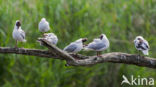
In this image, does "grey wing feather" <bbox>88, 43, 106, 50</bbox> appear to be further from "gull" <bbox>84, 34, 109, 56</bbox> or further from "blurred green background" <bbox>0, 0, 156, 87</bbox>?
"blurred green background" <bbox>0, 0, 156, 87</bbox>

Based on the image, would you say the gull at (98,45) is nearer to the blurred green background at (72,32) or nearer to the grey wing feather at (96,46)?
the grey wing feather at (96,46)

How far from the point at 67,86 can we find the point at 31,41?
37.1 inches

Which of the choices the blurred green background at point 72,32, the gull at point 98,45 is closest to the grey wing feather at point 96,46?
the gull at point 98,45

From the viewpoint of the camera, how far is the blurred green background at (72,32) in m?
6.27

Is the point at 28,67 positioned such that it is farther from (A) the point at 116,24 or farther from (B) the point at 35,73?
(A) the point at 116,24

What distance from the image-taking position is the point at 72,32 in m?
6.63

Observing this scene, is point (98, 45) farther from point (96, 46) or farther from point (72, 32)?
point (72, 32)

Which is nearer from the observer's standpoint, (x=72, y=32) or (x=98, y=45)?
(x=98, y=45)

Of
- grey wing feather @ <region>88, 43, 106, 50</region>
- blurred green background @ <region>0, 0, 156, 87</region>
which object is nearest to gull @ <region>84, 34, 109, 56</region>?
grey wing feather @ <region>88, 43, 106, 50</region>

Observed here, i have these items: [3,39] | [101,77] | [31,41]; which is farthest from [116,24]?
[3,39]

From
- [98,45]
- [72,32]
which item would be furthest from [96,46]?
[72,32]

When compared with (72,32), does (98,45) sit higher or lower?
lower

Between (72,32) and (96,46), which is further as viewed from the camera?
(72,32)

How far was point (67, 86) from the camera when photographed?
6.40 meters
